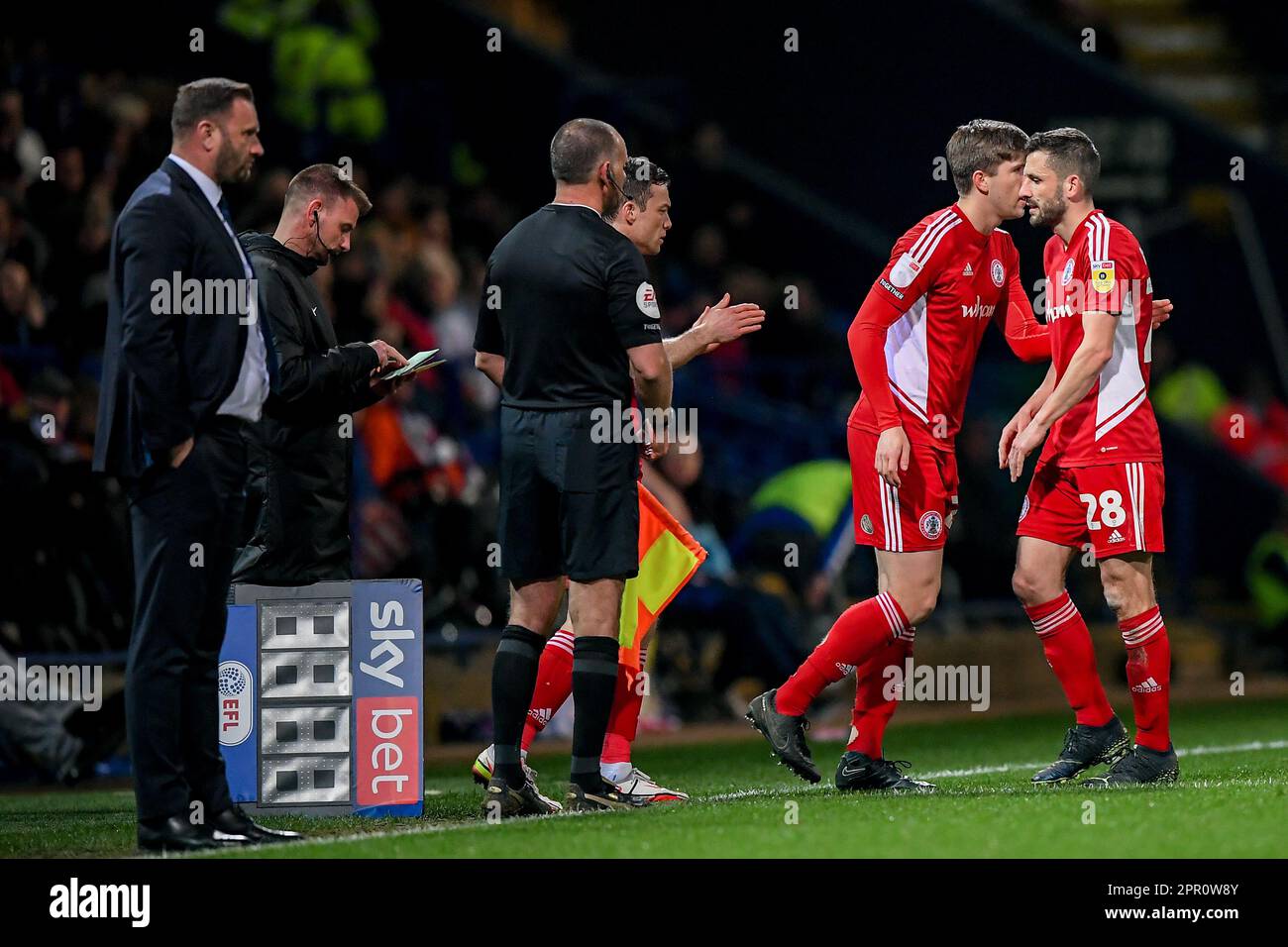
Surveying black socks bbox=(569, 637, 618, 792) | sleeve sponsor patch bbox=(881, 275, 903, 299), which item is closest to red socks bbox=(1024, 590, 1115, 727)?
sleeve sponsor patch bbox=(881, 275, 903, 299)

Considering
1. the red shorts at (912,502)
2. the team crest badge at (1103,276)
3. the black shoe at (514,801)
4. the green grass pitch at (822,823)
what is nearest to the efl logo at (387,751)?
the green grass pitch at (822,823)

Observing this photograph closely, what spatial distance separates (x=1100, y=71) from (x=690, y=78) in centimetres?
363

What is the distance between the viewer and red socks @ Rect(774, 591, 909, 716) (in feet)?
23.4

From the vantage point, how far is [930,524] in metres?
7.18

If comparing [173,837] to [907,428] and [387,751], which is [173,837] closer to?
[387,751]

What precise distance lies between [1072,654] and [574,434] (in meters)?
2.05

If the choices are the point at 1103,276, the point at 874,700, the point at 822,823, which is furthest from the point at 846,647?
the point at 1103,276

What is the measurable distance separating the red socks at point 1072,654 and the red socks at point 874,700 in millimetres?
500

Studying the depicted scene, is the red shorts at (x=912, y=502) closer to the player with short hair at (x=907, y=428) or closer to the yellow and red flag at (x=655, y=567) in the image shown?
the player with short hair at (x=907, y=428)

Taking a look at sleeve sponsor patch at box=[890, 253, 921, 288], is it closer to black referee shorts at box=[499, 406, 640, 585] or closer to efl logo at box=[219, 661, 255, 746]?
black referee shorts at box=[499, 406, 640, 585]

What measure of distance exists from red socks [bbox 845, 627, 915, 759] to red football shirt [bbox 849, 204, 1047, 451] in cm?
75

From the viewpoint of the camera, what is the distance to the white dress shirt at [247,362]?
6059 mm

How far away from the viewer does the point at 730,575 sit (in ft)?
40.3
